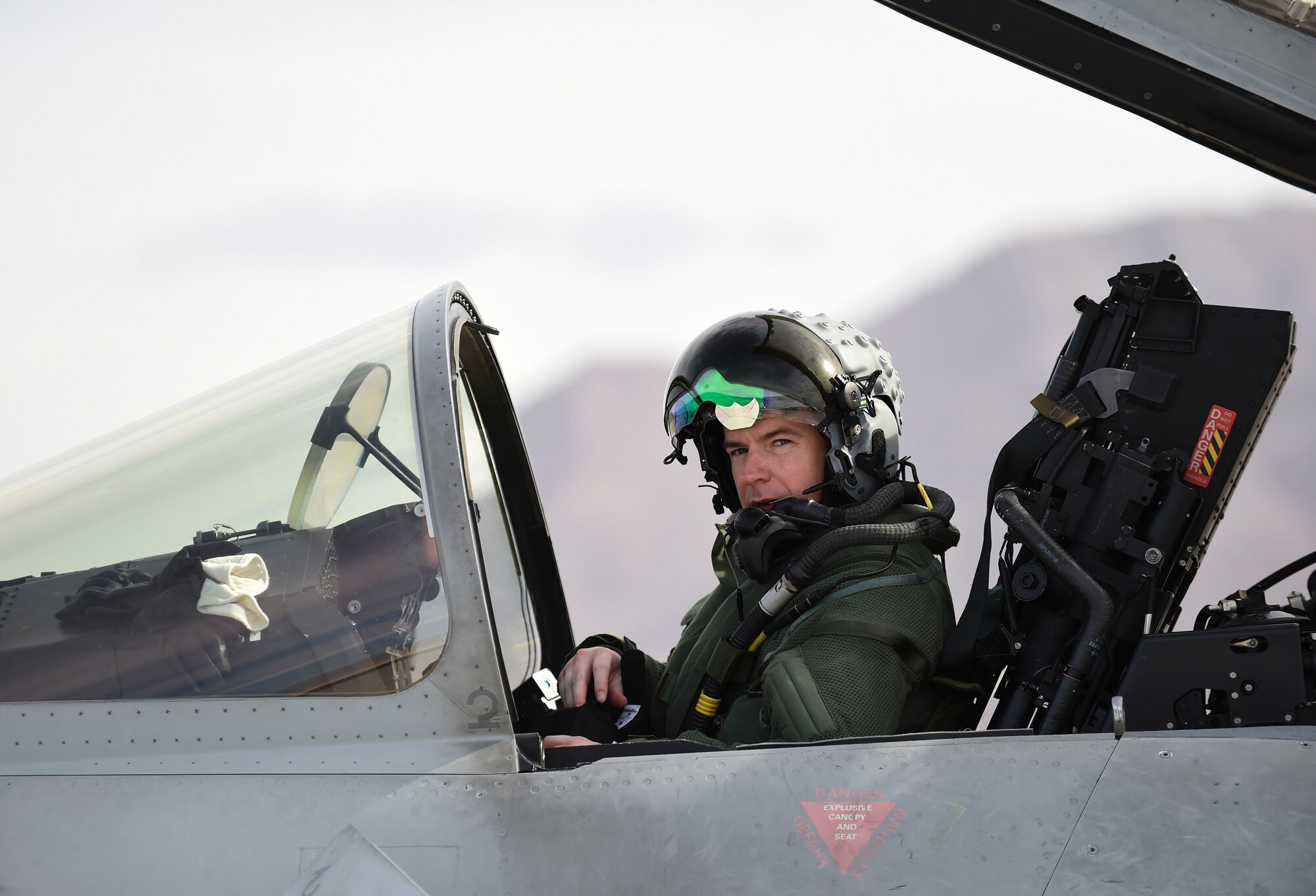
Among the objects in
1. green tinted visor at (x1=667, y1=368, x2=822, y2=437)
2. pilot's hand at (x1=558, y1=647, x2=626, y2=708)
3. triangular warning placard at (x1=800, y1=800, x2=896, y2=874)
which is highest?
green tinted visor at (x1=667, y1=368, x2=822, y2=437)

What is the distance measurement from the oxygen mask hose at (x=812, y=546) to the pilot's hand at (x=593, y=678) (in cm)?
22

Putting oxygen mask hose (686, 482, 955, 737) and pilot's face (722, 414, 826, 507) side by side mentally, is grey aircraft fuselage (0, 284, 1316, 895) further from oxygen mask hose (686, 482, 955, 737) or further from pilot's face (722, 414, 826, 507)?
pilot's face (722, 414, 826, 507)

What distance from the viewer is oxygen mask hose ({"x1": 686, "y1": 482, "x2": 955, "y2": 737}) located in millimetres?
2035

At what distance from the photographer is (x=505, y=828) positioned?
55.4 inches


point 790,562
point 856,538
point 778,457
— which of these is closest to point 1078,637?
point 856,538

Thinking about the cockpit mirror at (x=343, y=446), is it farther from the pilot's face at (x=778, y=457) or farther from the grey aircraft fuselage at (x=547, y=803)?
the pilot's face at (x=778, y=457)

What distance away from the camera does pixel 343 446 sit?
1.80 metres

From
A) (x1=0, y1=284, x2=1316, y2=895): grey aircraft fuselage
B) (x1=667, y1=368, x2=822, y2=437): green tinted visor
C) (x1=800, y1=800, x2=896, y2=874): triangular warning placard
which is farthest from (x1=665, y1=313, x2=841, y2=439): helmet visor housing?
(x1=800, y1=800, x2=896, y2=874): triangular warning placard

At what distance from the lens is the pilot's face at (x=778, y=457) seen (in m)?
2.29

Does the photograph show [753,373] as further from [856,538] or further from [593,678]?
[593,678]

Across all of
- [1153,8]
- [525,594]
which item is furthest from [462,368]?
[1153,8]

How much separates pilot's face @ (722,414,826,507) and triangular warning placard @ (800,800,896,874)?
974 mm

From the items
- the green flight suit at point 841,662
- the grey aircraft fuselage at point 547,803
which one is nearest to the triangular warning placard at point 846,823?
the grey aircraft fuselage at point 547,803

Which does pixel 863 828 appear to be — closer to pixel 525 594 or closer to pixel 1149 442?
pixel 1149 442
